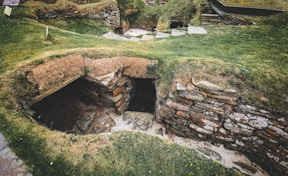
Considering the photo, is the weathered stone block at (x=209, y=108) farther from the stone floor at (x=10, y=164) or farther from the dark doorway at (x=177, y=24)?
the dark doorway at (x=177, y=24)

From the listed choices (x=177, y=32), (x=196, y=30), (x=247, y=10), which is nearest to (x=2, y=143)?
(x=177, y=32)

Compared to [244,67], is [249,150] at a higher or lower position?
lower

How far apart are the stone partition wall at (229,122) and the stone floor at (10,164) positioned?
3.44 meters

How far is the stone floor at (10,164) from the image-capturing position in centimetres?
256

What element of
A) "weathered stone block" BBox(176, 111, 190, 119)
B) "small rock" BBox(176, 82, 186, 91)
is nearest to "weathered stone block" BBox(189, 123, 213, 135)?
"weathered stone block" BBox(176, 111, 190, 119)

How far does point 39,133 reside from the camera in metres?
3.16

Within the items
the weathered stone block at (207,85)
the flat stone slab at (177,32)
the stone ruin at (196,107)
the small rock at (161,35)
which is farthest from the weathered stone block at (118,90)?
the flat stone slab at (177,32)

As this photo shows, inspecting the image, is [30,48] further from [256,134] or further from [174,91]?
[256,134]

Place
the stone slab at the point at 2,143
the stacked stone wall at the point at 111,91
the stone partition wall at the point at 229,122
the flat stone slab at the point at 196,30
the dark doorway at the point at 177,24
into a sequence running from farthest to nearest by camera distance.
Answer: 1. the dark doorway at the point at 177,24
2. the flat stone slab at the point at 196,30
3. the stacked stone wall at the point at 111,91
4. the stone partition wall at the point at 229,122
5. the stone slab at the point at 2,143

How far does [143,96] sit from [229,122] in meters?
3.28

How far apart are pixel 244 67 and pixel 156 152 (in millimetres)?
3118

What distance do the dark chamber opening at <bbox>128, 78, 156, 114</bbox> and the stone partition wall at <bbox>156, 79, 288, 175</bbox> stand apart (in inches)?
66.0

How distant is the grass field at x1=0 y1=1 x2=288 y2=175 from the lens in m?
2.93

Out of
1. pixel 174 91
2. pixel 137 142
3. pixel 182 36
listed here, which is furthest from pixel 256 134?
pixel 182 36
